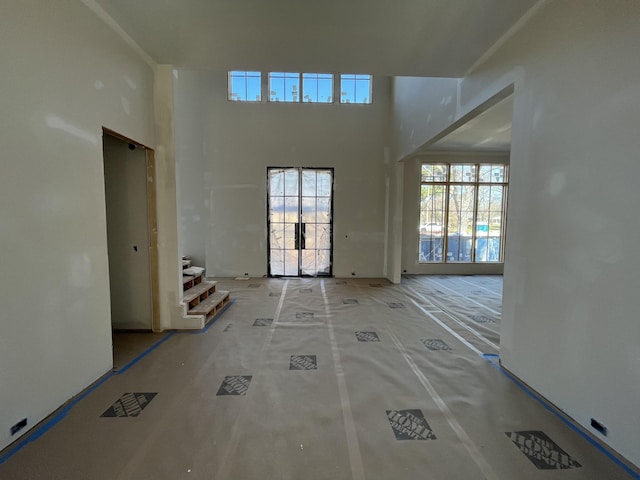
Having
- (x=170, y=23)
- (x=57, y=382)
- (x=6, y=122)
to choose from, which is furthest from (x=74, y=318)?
(x=170, y=23)

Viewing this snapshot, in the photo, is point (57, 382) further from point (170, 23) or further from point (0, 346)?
point (170, 23)

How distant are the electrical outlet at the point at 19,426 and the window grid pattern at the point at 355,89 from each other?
633 centimetres

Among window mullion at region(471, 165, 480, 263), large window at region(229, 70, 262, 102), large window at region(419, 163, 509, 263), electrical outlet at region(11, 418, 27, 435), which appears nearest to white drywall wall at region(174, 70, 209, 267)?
large window at region(229, 70, 262, 102)

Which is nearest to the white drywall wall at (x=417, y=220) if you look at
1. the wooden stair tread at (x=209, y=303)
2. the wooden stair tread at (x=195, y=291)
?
the wooden stair tread at (x=209, y=303)

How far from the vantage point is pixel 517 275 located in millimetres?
2316

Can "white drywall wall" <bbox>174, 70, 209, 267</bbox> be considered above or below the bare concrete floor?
above

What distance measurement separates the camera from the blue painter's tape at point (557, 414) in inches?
58.9

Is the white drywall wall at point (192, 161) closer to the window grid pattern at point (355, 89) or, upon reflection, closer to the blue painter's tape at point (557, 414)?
the window grid pattern at point (355, 89)

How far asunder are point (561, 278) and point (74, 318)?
3.32 meters

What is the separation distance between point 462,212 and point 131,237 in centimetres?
657

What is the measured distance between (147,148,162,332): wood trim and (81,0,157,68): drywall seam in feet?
2.90

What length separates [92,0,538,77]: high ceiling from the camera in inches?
84.0

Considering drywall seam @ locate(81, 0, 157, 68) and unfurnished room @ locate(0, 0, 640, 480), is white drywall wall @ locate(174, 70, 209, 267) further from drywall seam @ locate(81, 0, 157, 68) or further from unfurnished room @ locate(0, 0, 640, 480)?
drywall seam @ locate(81, 0, 157, 68)

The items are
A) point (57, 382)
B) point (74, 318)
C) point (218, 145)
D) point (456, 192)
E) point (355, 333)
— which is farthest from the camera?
point (456, 192)
